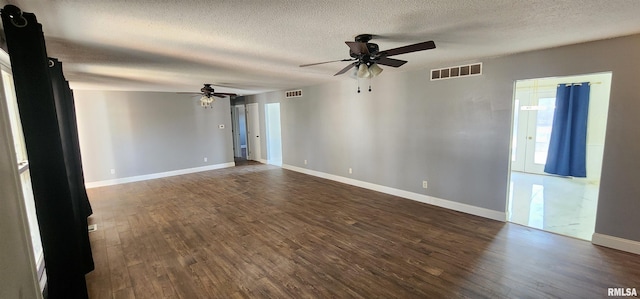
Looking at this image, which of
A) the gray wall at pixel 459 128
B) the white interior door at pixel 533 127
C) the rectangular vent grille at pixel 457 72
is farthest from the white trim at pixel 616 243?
the white interior door at pixel 533 127

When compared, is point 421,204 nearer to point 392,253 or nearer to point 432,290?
point 392,253

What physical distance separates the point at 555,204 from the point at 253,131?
828cm

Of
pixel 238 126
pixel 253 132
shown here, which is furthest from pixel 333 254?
pixel 238 126

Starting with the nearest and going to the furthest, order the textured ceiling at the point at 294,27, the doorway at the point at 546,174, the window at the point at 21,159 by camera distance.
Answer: the textured ceiling at the point at 294,27 → the window at the point at 21,159 → the doorway at the point at 546,174

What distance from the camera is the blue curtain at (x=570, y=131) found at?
5.76 meters

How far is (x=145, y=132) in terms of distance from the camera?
7086 mm

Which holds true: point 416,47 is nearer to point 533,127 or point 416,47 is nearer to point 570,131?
point 570,131

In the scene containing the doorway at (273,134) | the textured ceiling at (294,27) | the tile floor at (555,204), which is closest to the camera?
the textured ceiling at (294,27)

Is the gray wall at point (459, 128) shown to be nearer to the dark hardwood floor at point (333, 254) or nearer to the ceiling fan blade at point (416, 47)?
the dark hardwood floor at point (333, 254)

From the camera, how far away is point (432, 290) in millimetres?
2449

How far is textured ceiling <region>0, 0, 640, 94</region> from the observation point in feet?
6.40

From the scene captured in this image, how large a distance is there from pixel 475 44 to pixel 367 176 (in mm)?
3335

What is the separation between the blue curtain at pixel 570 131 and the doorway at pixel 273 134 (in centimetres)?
728

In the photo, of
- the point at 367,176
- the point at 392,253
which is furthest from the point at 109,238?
the point at 367,176
